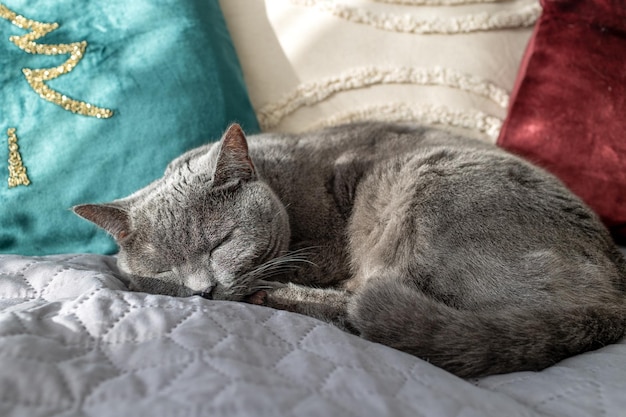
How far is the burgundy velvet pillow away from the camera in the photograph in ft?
4.59

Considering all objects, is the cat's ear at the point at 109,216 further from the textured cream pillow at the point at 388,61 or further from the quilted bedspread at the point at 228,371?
the textured cream pillow at the point at 388,61

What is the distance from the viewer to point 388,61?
1562mm

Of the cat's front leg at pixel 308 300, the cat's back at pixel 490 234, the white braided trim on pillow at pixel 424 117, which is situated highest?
the white braided trim on pillow at pixel 424 117

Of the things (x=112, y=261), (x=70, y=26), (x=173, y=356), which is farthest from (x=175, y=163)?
(x=173, y=356)

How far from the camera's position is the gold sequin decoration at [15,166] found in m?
1.33

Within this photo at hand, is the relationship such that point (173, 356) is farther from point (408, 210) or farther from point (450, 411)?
point (408, 210)

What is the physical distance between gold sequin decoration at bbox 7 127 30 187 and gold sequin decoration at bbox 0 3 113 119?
5.1 inches

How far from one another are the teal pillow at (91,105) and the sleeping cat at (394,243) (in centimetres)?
16

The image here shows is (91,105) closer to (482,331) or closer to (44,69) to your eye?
(44,69)

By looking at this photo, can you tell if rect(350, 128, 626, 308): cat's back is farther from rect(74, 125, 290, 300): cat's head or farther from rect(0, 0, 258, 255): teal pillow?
rect(0, 0, 258, 255): teal pillow

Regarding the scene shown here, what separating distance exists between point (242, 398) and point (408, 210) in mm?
628

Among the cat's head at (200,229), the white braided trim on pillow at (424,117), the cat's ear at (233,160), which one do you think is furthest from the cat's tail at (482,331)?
the white braided trim on pillow at (424,117)

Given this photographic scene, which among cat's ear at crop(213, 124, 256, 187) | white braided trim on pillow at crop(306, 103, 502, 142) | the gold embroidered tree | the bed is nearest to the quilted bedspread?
the bed

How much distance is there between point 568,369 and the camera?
0.84 m
